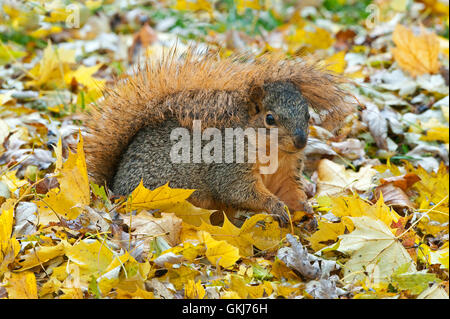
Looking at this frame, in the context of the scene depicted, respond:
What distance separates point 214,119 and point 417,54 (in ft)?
6.90

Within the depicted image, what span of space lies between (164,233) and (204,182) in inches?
17.8

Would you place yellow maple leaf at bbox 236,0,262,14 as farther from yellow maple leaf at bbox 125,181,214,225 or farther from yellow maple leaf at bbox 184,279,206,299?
yellow maple leaf at bbox 184,279,206,299

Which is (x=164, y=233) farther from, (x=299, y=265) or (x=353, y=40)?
(x=353, y=40)

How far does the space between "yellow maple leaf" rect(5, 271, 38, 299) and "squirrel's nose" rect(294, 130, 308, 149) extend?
1130mm

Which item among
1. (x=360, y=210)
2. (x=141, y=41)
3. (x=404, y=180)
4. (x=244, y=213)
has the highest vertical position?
(x=141, y=41)

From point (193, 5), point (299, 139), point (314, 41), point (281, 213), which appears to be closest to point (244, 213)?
point (281, 213)

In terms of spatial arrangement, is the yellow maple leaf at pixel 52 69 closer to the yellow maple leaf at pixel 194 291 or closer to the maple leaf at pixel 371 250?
the yellow maple leaf at pixel 194 291

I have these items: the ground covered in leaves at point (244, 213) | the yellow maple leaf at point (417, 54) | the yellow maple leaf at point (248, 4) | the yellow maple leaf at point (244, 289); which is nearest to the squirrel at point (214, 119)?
the ground covered in leaves at point (244, 213)

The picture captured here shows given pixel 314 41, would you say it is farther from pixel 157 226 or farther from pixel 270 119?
pixel 157 226

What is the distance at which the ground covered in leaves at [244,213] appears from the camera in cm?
203

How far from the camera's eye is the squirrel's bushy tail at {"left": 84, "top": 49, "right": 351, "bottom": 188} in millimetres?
2516

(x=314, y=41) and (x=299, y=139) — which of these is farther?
(x=314, y=41)

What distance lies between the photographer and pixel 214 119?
2471 mm

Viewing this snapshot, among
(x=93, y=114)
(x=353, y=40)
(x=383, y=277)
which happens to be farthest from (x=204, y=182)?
(x=353, y=40)
